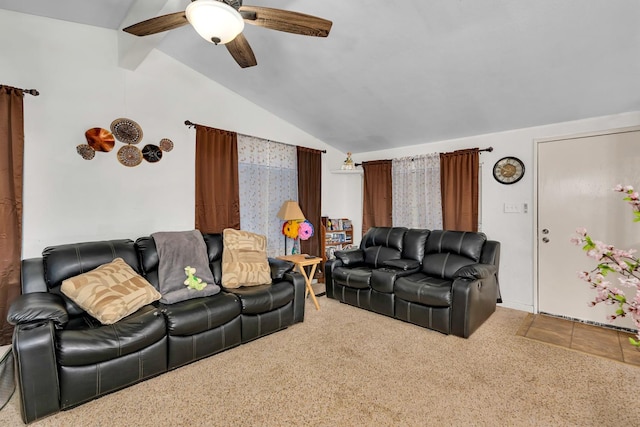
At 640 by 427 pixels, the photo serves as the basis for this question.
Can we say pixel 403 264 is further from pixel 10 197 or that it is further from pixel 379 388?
pixel 10 197

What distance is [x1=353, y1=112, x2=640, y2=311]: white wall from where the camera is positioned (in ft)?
11.7

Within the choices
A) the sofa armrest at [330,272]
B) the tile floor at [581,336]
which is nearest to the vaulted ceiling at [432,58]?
the sofa armrest at [330,272]

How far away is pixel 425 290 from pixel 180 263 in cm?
239

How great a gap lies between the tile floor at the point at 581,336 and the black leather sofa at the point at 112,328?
237 cm

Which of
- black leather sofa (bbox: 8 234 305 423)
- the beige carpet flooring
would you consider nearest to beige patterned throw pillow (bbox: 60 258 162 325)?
black leather sofa (bbox: 8 234 305 423)

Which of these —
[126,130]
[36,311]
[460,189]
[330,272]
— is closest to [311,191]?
[330,272]

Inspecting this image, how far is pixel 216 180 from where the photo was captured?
3674 mm

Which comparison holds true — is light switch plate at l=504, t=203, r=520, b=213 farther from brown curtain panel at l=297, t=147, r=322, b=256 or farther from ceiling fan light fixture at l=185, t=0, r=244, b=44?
ceiling fan light fixture at l=185, t=0, r=244, b=44

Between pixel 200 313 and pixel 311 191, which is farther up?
pixel 311 191

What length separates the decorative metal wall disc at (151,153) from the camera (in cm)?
321

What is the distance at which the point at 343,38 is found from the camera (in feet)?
8.46

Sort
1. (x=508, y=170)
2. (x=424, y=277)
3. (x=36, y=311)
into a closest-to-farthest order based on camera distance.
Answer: (x=36, y=311) → (x=424, y=277) → (x=508, y=170)

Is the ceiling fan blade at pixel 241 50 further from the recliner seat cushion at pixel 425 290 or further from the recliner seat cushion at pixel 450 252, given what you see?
the recliner seat cushion at pixel 450 252

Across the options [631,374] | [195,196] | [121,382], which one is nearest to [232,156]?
[195,196]
